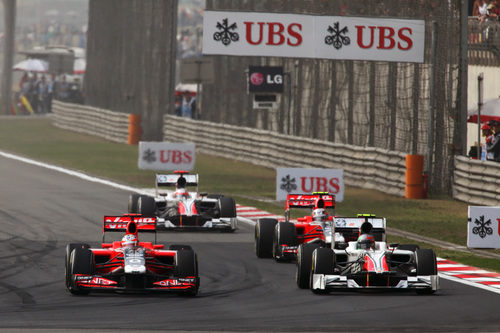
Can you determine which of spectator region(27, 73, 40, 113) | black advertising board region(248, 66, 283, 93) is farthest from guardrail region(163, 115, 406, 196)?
spectator region(27, 73, 40, 113)

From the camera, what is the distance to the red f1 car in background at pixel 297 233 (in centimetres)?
1730

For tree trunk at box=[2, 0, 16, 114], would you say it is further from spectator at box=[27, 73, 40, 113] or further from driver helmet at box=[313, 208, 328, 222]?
driver helmet at box=[313, 208, 328, 222]

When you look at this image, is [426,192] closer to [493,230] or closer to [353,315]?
[493,230]

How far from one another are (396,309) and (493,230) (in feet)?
21.0

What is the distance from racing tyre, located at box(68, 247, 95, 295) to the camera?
1409 centimetres

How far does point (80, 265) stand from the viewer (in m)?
14.1

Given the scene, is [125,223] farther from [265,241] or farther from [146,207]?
[146,207]

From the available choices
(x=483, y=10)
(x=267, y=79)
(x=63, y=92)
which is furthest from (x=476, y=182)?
(x=63, y=92)

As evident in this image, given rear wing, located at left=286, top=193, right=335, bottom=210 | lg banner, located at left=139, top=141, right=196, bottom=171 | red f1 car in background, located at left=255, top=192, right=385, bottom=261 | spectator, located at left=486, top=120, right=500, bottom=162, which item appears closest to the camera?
red f1 car in background, located at left=255, top=192, right=385, bottom=261

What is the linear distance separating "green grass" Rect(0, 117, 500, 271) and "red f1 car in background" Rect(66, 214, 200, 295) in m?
5.62

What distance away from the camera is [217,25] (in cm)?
2952

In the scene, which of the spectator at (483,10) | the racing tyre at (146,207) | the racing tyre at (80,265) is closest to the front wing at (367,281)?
the racing tyre at (80,265)

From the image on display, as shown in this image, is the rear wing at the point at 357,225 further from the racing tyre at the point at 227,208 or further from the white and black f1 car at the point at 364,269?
the racing tyre at the point at 227,208

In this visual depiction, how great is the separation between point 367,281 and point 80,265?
3371mm
